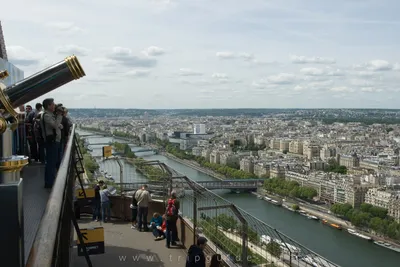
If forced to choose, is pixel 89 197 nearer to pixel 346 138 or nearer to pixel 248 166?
pixel 248 166

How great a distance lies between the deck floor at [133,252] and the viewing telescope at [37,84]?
192cm

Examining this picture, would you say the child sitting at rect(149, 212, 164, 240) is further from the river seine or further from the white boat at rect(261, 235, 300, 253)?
the river seine

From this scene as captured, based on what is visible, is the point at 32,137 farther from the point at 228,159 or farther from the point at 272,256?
the point at 228,159

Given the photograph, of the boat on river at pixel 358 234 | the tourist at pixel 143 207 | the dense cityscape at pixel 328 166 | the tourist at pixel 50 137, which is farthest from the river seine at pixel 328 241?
the tourist at pixel 50 137

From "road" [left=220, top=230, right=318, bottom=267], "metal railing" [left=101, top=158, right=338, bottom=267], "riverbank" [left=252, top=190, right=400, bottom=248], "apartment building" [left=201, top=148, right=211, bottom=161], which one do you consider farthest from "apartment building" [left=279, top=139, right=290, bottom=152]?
"road" [left=220, top=230, right=318, bottom=267]

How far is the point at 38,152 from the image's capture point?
4641 millimetres

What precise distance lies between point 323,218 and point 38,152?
29551mm

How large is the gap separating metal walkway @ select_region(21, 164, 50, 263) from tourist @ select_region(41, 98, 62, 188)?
108 millimetres

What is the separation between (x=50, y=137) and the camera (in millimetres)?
3268

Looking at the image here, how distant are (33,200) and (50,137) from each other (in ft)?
2.26

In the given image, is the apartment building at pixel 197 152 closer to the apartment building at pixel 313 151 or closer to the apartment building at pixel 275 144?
the apartment building at pixel 313 151

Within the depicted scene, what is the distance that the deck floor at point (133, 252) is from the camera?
11.5 feet

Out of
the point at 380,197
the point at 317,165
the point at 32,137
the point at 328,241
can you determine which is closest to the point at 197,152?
the point at 317,165

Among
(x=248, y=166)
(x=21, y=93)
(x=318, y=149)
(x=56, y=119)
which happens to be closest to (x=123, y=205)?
(x=56, y=119)
